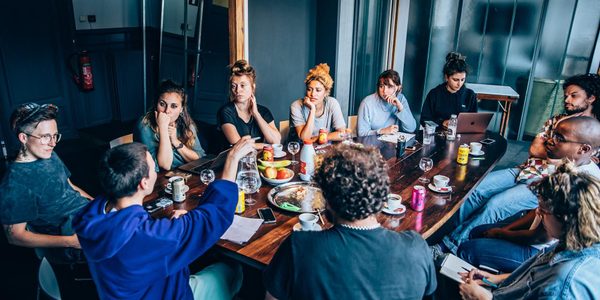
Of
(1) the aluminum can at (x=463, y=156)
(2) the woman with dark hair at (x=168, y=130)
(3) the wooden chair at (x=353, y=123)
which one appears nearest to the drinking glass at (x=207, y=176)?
(2) the woman with dark hair at (x=168, y=130)

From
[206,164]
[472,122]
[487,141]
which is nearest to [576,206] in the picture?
[206,164]

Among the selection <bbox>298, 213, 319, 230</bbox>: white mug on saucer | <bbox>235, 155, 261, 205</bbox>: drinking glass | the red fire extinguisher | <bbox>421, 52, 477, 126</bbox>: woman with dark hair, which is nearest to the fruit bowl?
<bbox>235, 155, 261, 205</bbox>: drinking glass

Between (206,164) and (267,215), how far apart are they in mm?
828

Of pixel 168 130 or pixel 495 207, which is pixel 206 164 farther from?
pixel 495 207

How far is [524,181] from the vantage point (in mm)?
2984

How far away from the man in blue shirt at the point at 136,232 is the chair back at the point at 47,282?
0.43 ft

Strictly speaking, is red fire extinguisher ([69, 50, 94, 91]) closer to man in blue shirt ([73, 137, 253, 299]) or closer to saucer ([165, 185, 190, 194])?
saucer ([165, 185, 190, 194])

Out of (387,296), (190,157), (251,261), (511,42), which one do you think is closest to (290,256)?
(387,296)

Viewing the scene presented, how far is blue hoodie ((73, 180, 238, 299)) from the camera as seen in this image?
137 centimetres

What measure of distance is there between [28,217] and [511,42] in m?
6.13

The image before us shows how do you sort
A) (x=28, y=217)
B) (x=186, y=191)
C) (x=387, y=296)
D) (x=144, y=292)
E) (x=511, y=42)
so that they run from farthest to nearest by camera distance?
1. (x=511, y=42)
2. (x=186, y=191)
3. (x=28, y=217)
4. (x=144, y=292)
5. (x=387, y=296)

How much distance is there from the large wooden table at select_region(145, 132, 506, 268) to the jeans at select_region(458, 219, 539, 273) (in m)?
0.28

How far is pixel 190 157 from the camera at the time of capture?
9.61ft

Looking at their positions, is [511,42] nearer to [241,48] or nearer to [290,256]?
[241,48]
